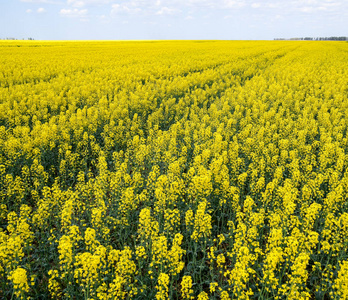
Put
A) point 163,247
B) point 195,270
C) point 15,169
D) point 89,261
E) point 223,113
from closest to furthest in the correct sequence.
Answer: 1. point 89,261
2. point 163,247
3. point 195,270
4. point 15,169
5. point 223,113

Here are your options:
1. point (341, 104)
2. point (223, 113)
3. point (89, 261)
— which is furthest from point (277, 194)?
point (341, 104)

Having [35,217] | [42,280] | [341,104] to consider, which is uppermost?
[341,104]

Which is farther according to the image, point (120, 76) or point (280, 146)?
point (120, 76)

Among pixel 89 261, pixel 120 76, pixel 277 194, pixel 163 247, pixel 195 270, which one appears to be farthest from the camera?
pixel 120 76

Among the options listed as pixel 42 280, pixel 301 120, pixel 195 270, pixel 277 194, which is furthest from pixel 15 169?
pixel 301 120

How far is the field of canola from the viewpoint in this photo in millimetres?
4785

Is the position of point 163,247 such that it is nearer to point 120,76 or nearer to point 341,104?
point 341,104

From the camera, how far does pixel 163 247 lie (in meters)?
4.72

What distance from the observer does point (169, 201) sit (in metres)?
6.81

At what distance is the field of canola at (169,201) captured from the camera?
4.79 m

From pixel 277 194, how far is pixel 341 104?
1411 centimetres

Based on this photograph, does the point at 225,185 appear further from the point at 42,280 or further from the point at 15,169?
the point at 15,169

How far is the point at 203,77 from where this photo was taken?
26.0m

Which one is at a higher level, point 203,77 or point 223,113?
point 203,77
